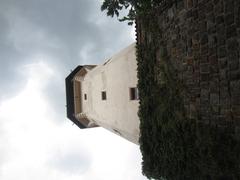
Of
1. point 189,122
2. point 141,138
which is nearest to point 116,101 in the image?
point 141,138

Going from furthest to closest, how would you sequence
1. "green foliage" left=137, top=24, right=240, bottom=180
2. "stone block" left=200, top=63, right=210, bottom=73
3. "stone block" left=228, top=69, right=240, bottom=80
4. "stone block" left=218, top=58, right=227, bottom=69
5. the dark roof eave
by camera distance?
the dark roof eave < "stone block" left=200, top=63, right=210, bottom=73 < "green foliage" left=137, top=24, right=240, bottom=180 < "stone block" left=218, top=58, right=227, bottom=69 < "stone block" left=228, top=69, right=240, bottom=80

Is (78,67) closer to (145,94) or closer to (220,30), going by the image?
(145,94)

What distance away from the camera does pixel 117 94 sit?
14.2 meters

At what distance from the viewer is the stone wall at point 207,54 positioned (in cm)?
656

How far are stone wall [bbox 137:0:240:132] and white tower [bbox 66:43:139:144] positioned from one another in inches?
137

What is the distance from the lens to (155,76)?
9.72 metres

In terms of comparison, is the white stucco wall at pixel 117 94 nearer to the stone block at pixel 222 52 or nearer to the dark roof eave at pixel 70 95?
the dark roof eave at pixel 70 95

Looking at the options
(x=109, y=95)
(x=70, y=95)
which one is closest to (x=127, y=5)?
(x=109, y=95)

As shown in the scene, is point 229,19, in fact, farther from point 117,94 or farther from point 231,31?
point 117,94

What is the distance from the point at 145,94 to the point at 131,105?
2.20 meters

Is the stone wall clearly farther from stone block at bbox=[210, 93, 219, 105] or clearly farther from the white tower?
the white tower

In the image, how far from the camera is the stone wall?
6562mm

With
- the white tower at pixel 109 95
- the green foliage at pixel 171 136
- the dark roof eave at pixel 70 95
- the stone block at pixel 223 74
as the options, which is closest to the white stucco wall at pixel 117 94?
the white tower at pixel 109 95

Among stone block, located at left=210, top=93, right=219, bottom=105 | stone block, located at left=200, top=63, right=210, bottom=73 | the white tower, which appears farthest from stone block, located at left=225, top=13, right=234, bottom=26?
the white tower
